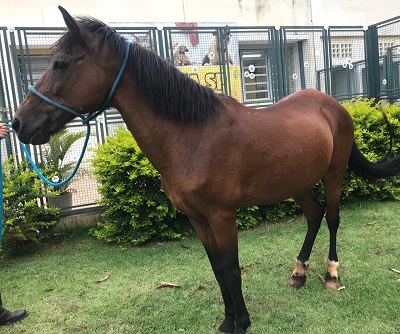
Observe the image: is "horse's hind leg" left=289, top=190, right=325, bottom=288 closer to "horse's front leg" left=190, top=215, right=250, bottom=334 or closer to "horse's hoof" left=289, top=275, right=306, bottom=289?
"horse's hoof" left=289, top=275, right=306, bottom=289

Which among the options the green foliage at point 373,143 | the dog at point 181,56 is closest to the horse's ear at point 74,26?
the dog at point 181,56

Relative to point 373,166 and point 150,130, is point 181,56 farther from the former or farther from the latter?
point 150,130

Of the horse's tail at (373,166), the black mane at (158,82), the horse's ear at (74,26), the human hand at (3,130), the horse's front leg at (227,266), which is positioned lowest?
the horse's front leg at (227,266)

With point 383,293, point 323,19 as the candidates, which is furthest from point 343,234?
point 323,19

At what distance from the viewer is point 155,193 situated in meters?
4.38

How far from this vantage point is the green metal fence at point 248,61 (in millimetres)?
4672

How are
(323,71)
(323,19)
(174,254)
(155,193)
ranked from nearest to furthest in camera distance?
(174,254), (155,193), (323,71), (323,19)

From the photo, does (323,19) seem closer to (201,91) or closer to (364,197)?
(364,197)

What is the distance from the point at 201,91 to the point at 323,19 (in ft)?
38.1

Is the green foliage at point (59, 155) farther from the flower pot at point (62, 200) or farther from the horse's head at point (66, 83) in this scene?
the horse's head at point (66, 83)

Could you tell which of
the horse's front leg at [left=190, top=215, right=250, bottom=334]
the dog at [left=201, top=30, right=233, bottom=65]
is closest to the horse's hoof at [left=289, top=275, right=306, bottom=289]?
the horse's front leg at [left=190, top=215, right=250, bottom=334]

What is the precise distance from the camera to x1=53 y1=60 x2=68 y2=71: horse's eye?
1.85m

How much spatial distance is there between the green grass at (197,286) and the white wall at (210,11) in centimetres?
727

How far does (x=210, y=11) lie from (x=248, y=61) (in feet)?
18.6
